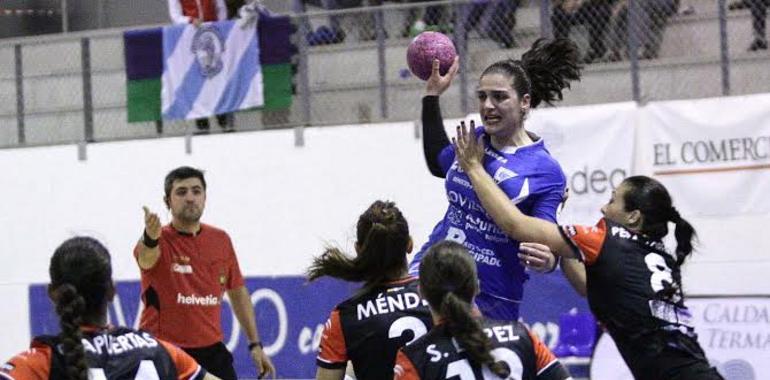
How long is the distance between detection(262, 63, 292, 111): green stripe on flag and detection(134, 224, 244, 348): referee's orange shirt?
3.81m

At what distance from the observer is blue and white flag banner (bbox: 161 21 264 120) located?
13.0 meters

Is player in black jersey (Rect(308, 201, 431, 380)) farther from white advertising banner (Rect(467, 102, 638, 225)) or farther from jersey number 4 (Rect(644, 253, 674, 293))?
white advertising banner (Rect(467, 102, 638, 225))

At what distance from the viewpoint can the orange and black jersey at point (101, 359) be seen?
16.2 feet

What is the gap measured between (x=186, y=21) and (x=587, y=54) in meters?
3.62

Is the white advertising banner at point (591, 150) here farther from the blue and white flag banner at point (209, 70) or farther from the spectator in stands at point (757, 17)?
the blue and white flag banner at point (209, 70)

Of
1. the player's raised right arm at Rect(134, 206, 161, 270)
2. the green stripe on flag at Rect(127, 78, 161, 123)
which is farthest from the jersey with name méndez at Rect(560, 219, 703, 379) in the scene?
the green stripe on flag at Rect(127, 78, 161, 123)

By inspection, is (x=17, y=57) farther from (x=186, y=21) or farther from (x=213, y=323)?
(x=213, y=323)

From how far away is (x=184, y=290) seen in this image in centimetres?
900

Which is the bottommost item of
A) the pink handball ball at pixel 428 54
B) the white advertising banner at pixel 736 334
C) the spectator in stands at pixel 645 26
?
the white advertising banner at pixel 736 334

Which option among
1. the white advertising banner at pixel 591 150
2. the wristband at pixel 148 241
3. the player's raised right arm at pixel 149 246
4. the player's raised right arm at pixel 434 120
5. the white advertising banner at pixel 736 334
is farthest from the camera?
the white advertising banner at pixel 591 150

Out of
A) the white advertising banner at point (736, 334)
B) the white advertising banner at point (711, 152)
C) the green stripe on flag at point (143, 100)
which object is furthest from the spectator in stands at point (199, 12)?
the white advertising banner at point (736, 334)

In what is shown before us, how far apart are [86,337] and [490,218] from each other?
194 cm

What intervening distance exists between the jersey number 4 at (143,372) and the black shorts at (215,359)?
12.6 feet

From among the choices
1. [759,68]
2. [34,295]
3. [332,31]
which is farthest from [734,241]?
[34,295]
